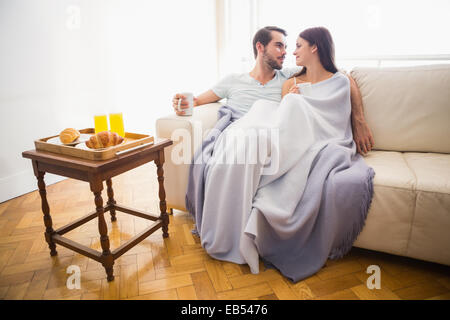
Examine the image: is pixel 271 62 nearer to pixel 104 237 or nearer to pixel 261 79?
pixel 261 79

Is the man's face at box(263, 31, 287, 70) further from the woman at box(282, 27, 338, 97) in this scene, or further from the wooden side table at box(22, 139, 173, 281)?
the wooden side table at box(22, 139, 173, 281)

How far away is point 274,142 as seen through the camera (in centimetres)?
133

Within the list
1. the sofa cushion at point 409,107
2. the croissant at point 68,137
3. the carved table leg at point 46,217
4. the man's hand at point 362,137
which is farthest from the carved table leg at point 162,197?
the sofa cushion at point 409,107

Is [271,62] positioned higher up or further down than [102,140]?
higher up

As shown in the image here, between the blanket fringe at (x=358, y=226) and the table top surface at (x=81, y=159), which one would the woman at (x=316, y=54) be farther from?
the table top surface at (x=81, y=159)

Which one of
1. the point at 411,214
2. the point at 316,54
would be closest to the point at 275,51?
the point at 316,54

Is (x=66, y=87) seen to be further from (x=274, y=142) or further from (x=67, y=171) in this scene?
Answer: (x=274, y=142)

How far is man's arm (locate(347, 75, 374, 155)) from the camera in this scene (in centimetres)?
157

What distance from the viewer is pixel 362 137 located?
1577 mm

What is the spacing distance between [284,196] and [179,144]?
0.61m

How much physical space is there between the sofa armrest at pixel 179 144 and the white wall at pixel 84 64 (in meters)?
1.09

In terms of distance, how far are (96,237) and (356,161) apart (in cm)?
135
